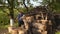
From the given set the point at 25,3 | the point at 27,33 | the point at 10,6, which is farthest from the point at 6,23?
the point at 27,33

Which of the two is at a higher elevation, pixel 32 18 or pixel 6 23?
pixel 32 18

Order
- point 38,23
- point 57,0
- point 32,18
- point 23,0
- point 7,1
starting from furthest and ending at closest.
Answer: point 57,0
point 23,0
point 7,1
point 32,18
point 38,23

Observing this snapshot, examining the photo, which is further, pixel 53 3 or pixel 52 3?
pixel 53 3

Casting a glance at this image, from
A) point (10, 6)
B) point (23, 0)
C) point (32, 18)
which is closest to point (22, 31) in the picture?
point (32, 18)

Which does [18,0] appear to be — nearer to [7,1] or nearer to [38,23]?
[7,1]

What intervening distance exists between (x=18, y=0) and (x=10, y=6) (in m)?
0.64

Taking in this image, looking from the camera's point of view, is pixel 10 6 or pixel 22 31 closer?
pixel 22 31

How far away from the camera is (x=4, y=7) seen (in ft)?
42.1

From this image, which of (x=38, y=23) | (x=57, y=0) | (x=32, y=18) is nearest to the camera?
(x=38, y=23)

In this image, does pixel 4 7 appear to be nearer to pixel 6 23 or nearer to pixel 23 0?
pixel 23 0

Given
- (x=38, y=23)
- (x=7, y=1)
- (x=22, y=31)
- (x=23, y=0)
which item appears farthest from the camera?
(x=23, y=0)

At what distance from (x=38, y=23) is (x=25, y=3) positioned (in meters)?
4.96

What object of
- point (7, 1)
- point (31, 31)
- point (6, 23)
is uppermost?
point (7, 1)

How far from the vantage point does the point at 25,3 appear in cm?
1425
